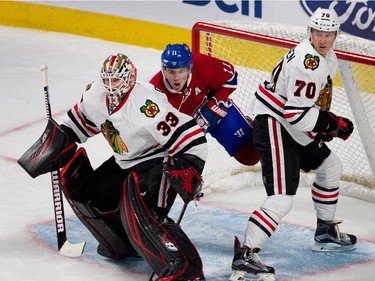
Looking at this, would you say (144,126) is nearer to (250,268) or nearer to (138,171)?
(138,171)

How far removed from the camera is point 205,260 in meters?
4.27

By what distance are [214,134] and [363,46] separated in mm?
794

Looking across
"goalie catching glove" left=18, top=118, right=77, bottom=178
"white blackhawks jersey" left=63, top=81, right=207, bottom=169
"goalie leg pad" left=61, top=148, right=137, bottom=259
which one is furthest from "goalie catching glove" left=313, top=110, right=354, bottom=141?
"goalie catching glove" left=18, top=118, right=77, bottom=178

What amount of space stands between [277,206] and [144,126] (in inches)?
24.1

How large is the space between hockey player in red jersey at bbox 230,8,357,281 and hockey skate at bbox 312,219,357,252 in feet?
0.49

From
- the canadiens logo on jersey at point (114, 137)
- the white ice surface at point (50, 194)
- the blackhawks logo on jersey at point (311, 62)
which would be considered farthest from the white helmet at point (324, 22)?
the white ice surface at point (50, 194)

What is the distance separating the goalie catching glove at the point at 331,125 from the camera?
158 inches

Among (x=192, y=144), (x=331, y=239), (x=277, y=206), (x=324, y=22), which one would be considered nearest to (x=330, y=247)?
(x=331, y=239)

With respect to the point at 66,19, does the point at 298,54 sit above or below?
above

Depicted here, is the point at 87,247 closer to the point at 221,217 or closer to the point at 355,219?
the point at 221,217

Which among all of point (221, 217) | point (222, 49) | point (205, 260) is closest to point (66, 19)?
point (222, 49)

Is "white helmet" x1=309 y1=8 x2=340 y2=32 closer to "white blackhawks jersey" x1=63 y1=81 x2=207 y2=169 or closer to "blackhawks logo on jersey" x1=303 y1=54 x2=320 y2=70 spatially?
"blackhawks logo on jersey" x1=303 y1=54 x2=320 y2=70

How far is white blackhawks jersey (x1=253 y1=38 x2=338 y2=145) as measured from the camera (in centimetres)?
394

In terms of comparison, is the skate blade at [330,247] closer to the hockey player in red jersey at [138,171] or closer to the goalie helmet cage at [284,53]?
the goalie helmet cage at [284,53]
